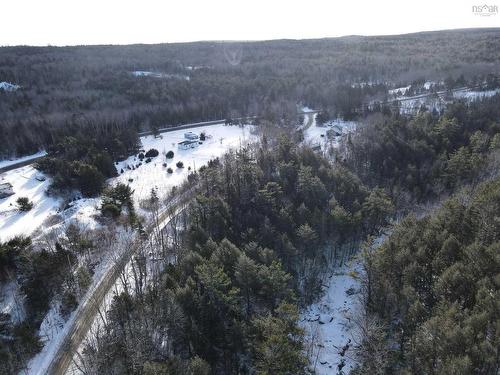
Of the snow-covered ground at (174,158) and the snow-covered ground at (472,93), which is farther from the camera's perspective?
the snow-covered ground at (472,93)

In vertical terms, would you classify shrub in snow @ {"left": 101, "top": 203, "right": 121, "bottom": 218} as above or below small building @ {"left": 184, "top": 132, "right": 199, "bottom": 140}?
below

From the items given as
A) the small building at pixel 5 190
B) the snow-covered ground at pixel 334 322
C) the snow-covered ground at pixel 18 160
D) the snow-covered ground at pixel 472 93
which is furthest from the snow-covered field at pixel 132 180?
the snow-covered ground at pixel 472 93

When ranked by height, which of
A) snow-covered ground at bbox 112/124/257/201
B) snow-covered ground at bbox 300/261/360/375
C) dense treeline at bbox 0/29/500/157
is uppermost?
dense treeline at bbox 0/29/500/157

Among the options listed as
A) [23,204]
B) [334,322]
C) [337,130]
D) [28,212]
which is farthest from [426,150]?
[23,204]

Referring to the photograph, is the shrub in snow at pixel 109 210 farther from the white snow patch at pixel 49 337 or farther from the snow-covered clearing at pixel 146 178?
the white snow patch at pixel 49 337

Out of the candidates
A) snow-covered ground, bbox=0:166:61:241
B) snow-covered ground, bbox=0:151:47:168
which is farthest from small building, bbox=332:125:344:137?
Result: snow-covered ground, bbox=0:151:47:168

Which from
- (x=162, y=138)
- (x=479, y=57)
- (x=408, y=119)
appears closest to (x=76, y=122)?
(x=162, y=138)

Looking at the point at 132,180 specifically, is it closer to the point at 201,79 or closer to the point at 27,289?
the point at 27,289

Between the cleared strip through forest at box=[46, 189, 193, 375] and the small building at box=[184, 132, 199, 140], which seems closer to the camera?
the cleared strip through forest at box=[46, 189, 193, 375]

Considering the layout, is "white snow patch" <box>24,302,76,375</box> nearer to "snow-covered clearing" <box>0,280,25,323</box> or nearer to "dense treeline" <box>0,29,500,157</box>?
"snow-covered clearing" <box>0,280,25,323</box>
